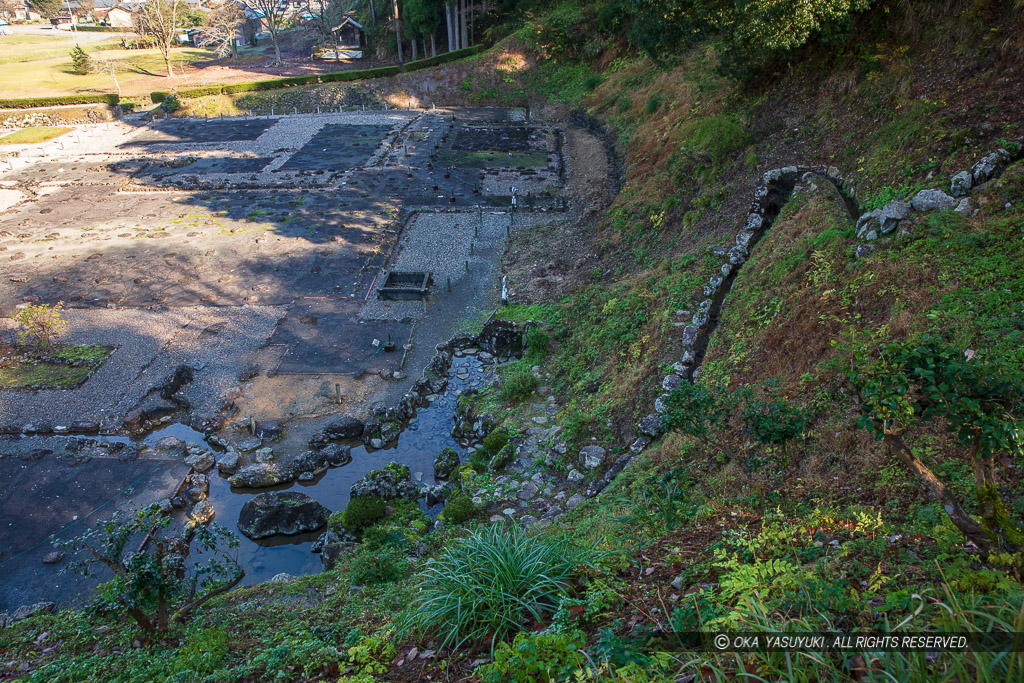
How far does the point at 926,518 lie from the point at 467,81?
43959mm

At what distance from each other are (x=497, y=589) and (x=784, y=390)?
17.5ft

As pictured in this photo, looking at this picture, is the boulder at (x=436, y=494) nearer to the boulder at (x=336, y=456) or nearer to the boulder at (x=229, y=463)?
the boulder at (x=336, y=456)

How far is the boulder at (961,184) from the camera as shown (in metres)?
11.1

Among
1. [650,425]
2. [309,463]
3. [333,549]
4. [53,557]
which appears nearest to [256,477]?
[309,463]

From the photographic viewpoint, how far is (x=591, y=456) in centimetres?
1059

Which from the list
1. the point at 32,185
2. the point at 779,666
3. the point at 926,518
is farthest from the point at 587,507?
the point at 32,185

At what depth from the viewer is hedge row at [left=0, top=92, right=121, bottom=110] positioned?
41.4 m

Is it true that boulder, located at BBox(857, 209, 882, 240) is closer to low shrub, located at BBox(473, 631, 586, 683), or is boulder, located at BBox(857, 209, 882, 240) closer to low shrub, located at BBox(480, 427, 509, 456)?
low shrub, located at BBox(480, 427, 509, 456)

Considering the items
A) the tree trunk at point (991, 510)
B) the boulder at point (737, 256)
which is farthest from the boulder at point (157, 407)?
the tree trunk at point (991, 510)

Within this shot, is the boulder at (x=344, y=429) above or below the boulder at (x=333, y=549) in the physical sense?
below

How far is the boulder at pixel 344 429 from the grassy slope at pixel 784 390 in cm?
351

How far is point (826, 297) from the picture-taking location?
10.2 metres

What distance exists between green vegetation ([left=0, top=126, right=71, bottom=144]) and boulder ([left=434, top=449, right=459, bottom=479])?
1534 inches

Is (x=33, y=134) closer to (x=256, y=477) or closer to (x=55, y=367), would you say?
(x=55, y=367)
